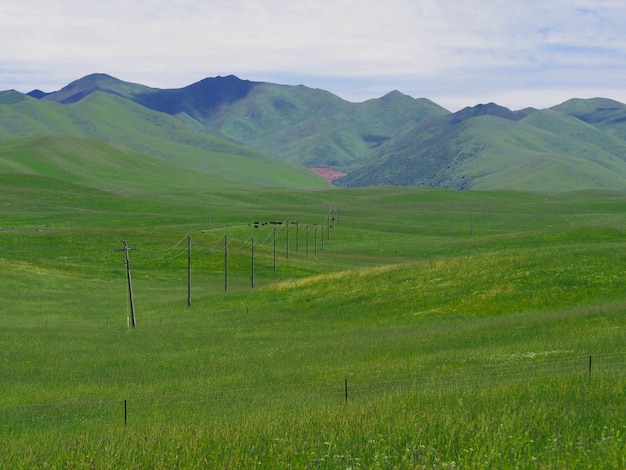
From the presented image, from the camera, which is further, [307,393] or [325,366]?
[325,366]

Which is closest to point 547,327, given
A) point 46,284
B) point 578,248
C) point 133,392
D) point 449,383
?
point 449,383

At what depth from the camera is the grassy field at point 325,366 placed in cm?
1365

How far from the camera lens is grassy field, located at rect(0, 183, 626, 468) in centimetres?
1365

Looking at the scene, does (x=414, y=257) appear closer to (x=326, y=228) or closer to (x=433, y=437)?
(x=326, y=228)

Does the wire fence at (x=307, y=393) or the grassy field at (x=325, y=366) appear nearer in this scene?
the grassy field at (x=325, y=366)

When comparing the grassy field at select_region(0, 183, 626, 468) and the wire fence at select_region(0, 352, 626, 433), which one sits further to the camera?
the wire fence at select_region(0, 352, 626, 433)

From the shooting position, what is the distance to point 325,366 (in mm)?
33406

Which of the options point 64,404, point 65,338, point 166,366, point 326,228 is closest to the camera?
point 64,404

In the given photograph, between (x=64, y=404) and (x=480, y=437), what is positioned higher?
(x=480, y=437)

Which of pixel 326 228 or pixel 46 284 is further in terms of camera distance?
pixel 326 228

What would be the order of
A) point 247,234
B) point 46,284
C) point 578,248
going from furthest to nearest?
point 247,234, point 46,284, point 578,248

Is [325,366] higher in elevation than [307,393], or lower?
lower

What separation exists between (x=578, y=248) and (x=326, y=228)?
10349 centimetres

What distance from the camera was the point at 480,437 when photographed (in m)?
13.6
